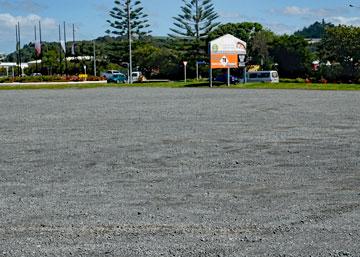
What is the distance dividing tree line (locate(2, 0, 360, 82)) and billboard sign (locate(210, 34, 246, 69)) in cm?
1244

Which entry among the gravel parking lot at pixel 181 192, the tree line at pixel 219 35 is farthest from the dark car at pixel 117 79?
the gravel parking lot at pixel 181 192

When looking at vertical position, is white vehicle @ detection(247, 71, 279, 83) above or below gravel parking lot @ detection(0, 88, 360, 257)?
above

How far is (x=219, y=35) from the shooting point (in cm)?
8262

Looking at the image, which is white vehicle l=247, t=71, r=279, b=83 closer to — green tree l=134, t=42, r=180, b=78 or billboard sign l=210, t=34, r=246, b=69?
billboard sign l=210, t=34, r=246, b=69

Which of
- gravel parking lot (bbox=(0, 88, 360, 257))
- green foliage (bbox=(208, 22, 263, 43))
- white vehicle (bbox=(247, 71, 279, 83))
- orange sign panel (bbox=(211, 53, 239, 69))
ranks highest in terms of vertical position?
green foliage (bbox=(208, 22, 263, 43))

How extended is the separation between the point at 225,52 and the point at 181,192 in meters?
42.2

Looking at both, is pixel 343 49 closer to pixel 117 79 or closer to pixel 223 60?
pixel 223 60

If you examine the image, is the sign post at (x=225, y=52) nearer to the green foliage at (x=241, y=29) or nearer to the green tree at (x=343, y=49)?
the green tree at (x=343, y=49)

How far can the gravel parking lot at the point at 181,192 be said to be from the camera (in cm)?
486

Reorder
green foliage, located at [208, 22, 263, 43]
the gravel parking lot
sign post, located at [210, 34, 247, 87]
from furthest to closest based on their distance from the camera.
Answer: green foliage, located at [208, 22, 263, 43] → sign post, located at [210, 34, 247, 87] → the gravel parking lot

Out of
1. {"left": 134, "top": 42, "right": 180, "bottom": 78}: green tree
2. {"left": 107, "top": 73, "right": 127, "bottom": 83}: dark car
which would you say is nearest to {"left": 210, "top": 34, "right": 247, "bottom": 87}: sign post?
{"left": 107, "top": 73, "right": 127, "bottom": 83}: dark car

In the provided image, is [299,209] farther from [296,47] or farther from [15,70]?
[15,70]

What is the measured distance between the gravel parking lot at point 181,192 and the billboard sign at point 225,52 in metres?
34.6

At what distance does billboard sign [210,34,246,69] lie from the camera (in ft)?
157
